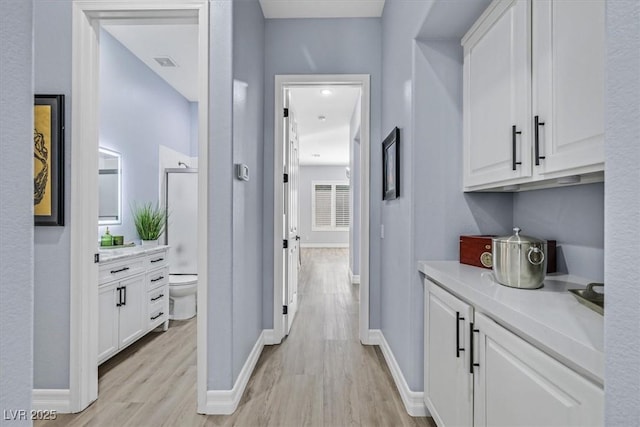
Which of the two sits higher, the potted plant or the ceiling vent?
the ceiling vent

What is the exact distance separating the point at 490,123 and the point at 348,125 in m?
4.87

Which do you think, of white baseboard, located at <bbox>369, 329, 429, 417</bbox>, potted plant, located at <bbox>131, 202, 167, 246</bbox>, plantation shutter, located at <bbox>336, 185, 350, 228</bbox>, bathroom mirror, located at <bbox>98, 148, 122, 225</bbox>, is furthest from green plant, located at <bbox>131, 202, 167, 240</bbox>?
plantation shutter, located at <bbox>336, 185, 350, 228</bbox>

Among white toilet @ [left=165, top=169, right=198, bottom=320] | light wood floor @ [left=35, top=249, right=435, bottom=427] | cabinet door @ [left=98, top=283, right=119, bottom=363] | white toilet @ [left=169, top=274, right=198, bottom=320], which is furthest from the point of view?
white toilet @ [left=165, top=169, right=198, bottom=320]

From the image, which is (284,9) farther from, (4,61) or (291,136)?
(4,61)

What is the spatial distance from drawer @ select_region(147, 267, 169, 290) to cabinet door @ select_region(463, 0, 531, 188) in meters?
2.73

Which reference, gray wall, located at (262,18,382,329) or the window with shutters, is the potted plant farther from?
the window with shutters

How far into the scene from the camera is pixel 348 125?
632cm

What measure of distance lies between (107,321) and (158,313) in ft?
2.38

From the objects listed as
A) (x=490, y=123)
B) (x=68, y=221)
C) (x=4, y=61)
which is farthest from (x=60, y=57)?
(x=490, y=123)

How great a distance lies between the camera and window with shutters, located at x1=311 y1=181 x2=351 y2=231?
448 inches

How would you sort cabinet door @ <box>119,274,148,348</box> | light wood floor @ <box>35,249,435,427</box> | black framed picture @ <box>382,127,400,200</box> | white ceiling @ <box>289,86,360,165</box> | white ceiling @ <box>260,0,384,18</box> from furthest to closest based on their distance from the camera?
white ceiling @ <box>289,86,360,165</box> < white ceiling @ <box>260,0,384,18</box> < cabinet door @ <box>119,274,148,348</box> < black framed picture @ <box>382,127,400,200</box> < light wood floor @ <box>35,249,435,427</box>

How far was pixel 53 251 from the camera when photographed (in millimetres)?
2031

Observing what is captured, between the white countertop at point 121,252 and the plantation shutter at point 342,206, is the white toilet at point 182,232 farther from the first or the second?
the plantation shutter at point 342,206

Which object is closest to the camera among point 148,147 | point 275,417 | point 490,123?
point 490,123
